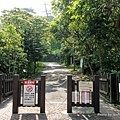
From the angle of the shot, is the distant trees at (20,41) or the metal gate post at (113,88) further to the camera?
the distant trees at (20,41)

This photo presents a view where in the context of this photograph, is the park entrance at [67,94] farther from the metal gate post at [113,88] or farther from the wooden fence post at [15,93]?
the metal gate post at [113,88]

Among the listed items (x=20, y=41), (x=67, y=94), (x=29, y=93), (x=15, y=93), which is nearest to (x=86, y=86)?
(x=67, y=94)

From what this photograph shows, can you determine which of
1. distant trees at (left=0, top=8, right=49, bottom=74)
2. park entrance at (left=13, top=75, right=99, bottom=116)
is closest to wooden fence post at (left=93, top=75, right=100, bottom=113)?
park entrance at (left=13, top=75, right=99, bottom=116)

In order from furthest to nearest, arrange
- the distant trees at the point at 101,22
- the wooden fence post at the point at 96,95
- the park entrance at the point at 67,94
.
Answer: the distant trees at the point at 101,22, the wooden fence post at the point at 96,95, the park entrance at the point at 67,94

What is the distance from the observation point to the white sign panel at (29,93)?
707 cm

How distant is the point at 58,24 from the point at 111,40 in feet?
36.1

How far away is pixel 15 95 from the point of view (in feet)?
22.7

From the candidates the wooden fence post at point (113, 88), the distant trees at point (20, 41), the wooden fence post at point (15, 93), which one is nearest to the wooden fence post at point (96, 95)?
the wooden fence post at point (113, 88)

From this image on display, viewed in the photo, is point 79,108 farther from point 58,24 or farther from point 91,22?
point 58,24

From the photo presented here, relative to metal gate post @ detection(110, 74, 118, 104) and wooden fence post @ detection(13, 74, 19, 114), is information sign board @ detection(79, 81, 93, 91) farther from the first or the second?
wooden fence post @ detection(13, 74, 19, 114)

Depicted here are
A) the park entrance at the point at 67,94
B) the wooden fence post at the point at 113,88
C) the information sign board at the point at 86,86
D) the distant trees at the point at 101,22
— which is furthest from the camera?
the wooden fence post at the point at 113,88

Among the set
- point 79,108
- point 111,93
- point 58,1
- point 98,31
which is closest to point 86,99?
point 79,108

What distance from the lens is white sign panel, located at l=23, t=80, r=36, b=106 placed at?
23.2 ft

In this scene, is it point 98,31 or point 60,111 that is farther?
point 98,31
